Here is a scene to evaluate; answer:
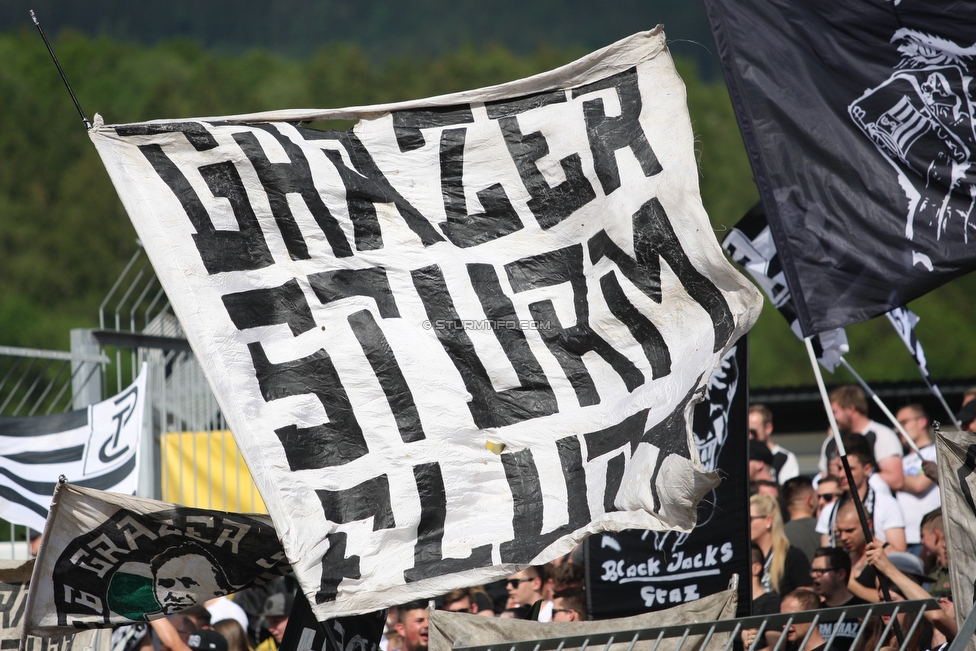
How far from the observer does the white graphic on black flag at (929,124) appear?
521cm

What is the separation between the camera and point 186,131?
4.29m

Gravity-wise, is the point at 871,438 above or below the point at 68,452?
below

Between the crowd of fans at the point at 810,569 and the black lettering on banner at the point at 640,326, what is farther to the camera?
the crowd of fans at the point at 810,569

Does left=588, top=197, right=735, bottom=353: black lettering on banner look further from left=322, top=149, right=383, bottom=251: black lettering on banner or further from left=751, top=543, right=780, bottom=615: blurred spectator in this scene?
left=751, top=543, right=780, bottom=615: blurred spectator

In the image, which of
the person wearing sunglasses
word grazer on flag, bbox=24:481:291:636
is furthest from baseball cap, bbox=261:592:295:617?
word grazer on flag, bbox=24:481:291:636

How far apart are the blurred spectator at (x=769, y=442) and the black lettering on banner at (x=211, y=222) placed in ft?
18.9

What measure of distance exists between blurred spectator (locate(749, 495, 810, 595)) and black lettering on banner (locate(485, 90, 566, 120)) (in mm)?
3507

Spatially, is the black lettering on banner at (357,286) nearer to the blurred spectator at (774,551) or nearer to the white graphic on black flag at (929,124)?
the white graphic on black flag at (929,124)

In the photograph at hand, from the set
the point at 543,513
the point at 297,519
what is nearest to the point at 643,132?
the point at 543,513

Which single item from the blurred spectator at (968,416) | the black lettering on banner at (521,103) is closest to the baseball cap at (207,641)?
the black lettering on banner at (521,103)

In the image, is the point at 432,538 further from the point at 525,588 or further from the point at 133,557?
the point at 525,588

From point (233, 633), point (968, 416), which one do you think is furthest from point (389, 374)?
point (968, 416)

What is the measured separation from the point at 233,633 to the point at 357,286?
331cm

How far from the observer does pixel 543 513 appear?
4117 mm
